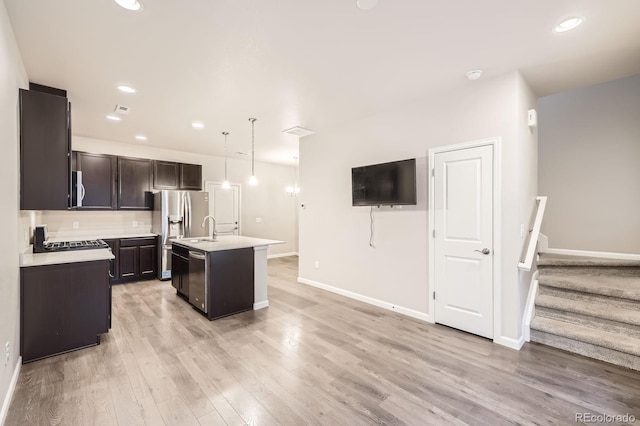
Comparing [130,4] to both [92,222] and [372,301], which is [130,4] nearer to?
[372,301]

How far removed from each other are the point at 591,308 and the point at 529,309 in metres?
0.54

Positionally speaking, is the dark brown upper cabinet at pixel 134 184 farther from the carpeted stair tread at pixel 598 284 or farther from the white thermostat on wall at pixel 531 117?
the carpeted stair tread at pixel 598 284

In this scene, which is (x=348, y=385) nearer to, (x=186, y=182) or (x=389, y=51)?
(x=389, y=51)

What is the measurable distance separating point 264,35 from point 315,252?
11.8 ft

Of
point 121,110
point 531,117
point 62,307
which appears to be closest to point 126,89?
point 121,110

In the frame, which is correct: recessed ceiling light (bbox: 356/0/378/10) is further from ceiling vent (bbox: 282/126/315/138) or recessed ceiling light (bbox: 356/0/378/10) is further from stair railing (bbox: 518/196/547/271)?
ceiling vent (bbox: 282/126/315/138)

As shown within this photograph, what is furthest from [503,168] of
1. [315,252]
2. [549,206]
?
[315,252]

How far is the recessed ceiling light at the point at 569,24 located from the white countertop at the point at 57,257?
4.56 m

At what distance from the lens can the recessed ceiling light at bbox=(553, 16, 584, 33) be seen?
2.10 meters

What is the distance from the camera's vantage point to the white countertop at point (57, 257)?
265 centimetres

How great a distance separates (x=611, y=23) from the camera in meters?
2.14

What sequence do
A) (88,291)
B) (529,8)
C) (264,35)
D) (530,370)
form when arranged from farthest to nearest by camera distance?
(88,291) < (530,370) < (264,35) < (529,8)

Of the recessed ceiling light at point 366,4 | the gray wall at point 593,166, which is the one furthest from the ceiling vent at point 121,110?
the gray wall at point 593,166

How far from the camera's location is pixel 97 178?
17.3 ft
